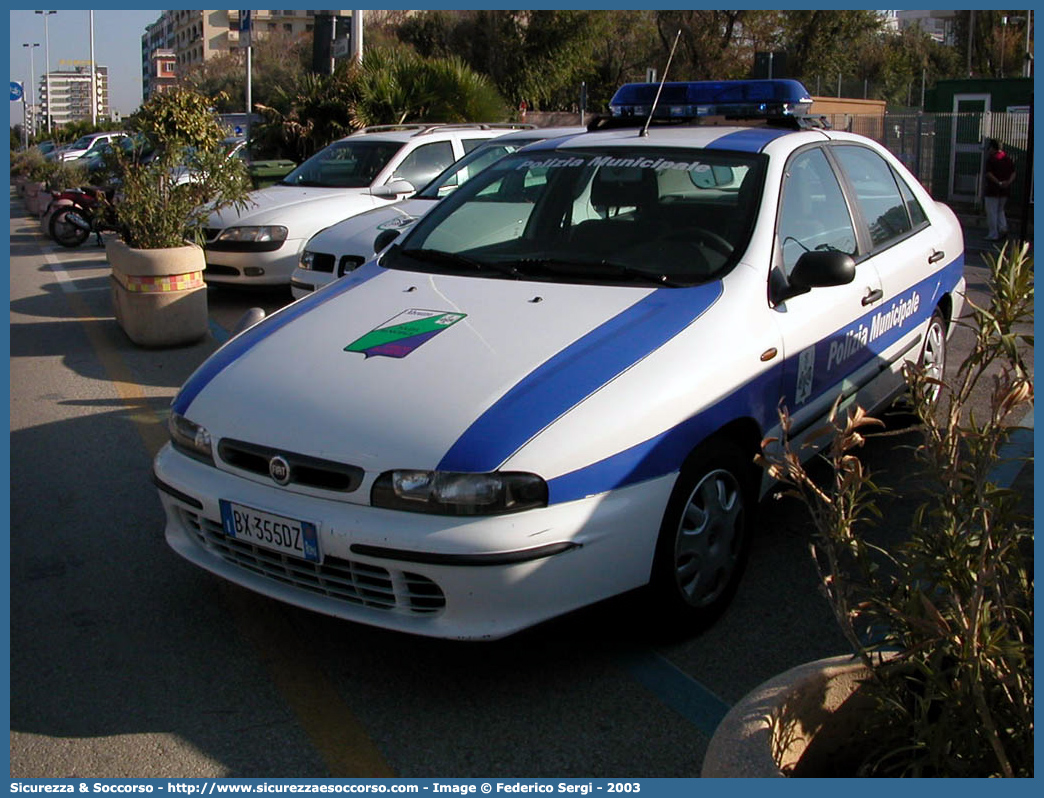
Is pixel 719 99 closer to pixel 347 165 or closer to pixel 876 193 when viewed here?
pixel 876 193

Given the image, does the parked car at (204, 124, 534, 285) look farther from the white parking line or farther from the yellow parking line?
the yellow parking line

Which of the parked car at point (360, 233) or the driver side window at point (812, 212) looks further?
the parked car at point (360, 233)

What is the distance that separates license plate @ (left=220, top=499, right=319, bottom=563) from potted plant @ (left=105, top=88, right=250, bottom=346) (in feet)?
17.5

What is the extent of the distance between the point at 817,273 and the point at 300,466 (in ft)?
6.79

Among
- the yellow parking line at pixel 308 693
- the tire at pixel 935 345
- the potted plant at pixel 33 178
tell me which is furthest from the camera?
the potted plant at pixel 33 178

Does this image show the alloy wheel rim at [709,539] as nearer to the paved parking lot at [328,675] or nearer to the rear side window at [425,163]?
the paved parking lot at [328,675]

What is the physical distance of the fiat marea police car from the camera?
3332 millimetres

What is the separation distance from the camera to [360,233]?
8891 millimetres

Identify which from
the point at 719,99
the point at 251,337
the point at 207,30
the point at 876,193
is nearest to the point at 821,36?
the point at 719,99

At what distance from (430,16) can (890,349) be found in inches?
1499

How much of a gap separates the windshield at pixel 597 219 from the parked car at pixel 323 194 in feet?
17.0

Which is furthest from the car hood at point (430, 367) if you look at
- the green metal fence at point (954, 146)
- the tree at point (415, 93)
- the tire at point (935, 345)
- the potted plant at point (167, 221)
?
the green metal fence at point (954, 146)

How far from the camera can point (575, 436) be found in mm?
3363

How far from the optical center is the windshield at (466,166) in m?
9.71
